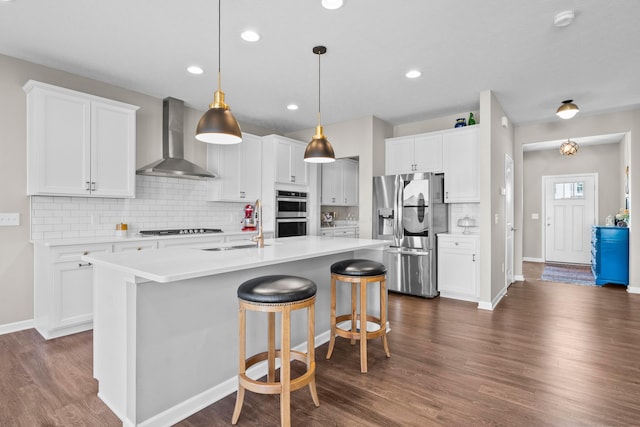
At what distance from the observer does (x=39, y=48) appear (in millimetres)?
2998

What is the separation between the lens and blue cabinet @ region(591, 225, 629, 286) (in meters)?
5.13

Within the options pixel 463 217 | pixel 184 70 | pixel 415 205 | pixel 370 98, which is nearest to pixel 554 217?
pixel 463 217

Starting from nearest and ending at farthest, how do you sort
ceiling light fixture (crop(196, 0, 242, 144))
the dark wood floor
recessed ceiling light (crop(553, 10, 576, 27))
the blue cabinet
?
the dark wood floor < ceiling light fixture (crop(196, 0, 242, 144)) < recessed ceiling light (crop(553, 10, 576, 27)) < the blue cabinet

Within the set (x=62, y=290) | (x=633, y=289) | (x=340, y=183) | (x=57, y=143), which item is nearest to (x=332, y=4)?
(x=57, y=143)

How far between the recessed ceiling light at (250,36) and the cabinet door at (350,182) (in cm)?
400

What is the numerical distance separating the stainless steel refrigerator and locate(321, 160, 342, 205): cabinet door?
1435 mm

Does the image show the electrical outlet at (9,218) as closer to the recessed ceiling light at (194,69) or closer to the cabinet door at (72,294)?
the cabinet door at (72,294)

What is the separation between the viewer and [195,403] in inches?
75.7

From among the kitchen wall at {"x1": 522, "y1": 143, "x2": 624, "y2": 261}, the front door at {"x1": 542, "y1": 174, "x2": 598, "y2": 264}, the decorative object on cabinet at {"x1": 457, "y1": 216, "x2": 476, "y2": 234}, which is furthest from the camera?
the front door at {"x1": 542, "y1": 174, "x2": 598, "y2": 264}

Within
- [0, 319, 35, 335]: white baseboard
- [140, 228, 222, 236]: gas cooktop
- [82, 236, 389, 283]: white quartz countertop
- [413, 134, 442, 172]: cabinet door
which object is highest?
[413, 134, 442, 172]: cabinet door

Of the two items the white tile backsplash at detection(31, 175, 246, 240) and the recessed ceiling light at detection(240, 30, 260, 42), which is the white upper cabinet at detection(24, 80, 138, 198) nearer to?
the white tile backsplash at detection(31, 175, 246, 240)

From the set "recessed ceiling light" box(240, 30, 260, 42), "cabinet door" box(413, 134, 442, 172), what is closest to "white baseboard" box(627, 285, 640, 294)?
"cabinet door" box(413, 134, 442, 172)

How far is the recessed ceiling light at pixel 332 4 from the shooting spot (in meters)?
2.32

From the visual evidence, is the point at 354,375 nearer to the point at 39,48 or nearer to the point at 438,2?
the point at 438,2
